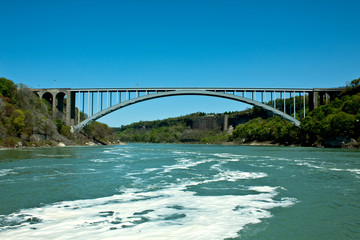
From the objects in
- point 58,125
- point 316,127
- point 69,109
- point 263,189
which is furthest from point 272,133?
point 263,189

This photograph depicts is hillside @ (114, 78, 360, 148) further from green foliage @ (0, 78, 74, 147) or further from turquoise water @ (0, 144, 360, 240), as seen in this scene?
green foliage @ (0, 78, 74, 147)

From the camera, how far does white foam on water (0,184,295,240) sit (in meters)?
4.18

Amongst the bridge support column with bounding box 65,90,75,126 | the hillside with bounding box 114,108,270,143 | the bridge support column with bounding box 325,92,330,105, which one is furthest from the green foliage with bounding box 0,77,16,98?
the hillside with bounding box 114,108,270,143

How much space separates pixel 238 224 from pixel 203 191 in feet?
8.63

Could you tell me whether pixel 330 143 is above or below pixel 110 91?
below

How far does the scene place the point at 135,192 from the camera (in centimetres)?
722

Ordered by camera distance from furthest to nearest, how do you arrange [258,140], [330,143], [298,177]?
[258,140] → [330,143] → [298,177]

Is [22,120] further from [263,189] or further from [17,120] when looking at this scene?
[263,189]

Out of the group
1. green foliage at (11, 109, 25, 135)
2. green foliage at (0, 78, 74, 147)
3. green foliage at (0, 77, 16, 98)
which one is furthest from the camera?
green foliage at (0, 77, 16, 98)

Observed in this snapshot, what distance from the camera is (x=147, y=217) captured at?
16.6ft

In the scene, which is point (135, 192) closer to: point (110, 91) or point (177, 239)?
point (177, 239)

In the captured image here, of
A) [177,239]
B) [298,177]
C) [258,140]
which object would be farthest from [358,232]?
[258,140]

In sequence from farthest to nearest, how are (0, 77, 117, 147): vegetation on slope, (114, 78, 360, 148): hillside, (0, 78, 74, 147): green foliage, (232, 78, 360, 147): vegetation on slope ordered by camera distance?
(114, 78, 360, 148): hillside, (232, 78, 360, 147): vegetation on slope, (0, 77, 117, 147): vegetation on slope, (0, 78, 74, 147): green foliage

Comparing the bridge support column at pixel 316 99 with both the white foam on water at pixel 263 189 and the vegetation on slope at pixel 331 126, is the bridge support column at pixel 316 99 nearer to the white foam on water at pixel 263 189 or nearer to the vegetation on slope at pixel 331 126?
Answer: the vegetation on slope at pixel 331 126
